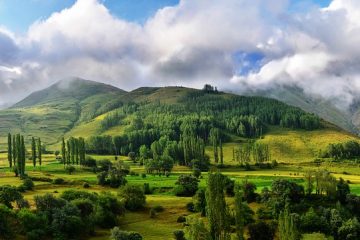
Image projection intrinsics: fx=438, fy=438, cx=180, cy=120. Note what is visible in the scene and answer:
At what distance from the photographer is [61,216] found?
9769cm

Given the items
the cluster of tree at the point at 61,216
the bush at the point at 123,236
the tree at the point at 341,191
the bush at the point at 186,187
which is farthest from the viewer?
the bush at the point at 186,187

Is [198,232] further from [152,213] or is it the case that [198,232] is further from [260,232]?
[152,213]

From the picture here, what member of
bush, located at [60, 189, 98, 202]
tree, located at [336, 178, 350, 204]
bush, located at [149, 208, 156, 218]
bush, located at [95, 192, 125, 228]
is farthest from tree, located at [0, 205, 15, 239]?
tree, located at [336, 178, 350, 204]

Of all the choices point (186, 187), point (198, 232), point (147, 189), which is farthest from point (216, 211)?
point (147, 189)

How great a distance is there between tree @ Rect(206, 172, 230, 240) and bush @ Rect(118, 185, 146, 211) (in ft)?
142

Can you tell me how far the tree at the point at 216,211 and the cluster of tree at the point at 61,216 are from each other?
3268cm

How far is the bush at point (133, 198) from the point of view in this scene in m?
122

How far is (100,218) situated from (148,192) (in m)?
40.0

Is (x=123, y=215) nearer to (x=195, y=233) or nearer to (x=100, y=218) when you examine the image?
(x=100, y=218)

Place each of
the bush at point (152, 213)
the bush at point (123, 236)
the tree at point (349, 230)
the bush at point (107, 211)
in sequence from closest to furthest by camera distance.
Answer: the bush at point (123, 236), the tree at point (349, 230), the bush at point (107, 211), the bush at point (152, 213)

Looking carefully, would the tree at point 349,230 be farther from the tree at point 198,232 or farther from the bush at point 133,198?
the bush at point 133,198

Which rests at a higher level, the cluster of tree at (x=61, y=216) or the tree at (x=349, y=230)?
the cluster of tree at (x=61, y=216)

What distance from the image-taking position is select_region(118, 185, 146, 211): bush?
402 ft

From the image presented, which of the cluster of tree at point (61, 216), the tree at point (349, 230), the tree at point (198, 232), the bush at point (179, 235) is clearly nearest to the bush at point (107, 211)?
the cluster of tree at point (61, 216)
